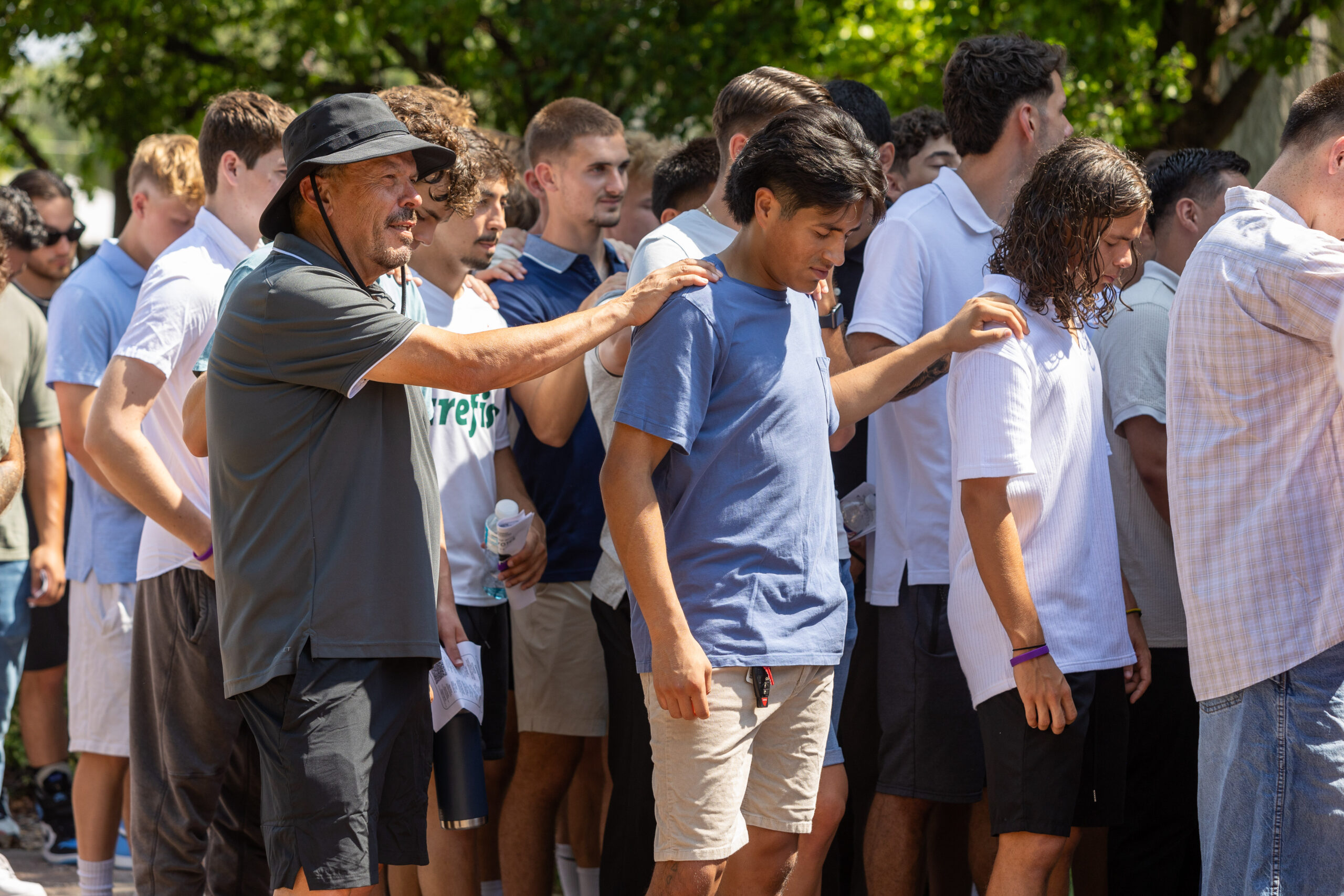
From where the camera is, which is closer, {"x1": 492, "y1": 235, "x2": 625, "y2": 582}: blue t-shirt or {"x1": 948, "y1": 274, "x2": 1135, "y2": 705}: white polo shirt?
{"x1": 948, "y1": 274, "x2": 1135, "y2": 705}: white polo shirt

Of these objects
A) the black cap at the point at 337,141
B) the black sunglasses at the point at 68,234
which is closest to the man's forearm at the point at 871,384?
the black cap at the point at 337,141

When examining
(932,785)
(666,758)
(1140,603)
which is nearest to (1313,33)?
(1140,603)

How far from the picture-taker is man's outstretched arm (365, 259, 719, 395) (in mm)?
2734

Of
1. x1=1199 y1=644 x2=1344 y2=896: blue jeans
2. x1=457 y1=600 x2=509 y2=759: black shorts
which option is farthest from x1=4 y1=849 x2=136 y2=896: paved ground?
x1=1199 y1=644 x2=1344 y2=896: blue jeans

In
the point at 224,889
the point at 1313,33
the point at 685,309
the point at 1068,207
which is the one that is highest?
the point at 1313,33

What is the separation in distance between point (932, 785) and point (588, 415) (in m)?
1.61

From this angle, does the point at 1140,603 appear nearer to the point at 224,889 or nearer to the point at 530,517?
the point at 530,517

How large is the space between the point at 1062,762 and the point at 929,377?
1084 mm

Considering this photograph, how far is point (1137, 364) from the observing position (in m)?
3.97

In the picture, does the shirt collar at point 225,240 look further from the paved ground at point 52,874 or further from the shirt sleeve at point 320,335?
the paved ground at point 52,874

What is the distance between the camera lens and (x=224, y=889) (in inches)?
146

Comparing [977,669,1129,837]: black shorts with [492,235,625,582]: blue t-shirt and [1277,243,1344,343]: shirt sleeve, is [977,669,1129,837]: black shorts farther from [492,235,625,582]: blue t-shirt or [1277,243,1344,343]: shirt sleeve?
[492,235,625,582]: blue t-shirt

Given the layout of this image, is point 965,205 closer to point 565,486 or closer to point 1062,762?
point 565,486

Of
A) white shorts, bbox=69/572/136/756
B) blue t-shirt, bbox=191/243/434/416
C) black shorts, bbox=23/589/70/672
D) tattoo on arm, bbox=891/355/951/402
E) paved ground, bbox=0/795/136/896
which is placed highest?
blue t-shirt, bbox=191/243/434/416
